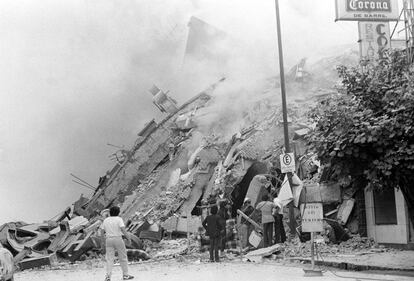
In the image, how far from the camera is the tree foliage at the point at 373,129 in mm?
10227

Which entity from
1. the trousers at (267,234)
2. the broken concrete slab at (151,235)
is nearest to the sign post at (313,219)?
the trousers at (267,234)

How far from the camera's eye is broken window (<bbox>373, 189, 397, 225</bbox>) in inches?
592

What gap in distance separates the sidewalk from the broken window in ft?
4.23

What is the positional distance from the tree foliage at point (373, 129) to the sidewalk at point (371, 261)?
5.93 ft

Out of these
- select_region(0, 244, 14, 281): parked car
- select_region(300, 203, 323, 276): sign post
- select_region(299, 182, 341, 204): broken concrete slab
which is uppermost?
select_region(299, 182, 341, 204): broken concrete slab

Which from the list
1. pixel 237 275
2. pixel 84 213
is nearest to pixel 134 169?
pixel 84 213

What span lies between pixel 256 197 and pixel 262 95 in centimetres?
828

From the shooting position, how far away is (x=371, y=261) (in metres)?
12.6

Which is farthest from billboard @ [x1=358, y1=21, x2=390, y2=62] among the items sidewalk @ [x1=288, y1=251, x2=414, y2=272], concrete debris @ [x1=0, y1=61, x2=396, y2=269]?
sidewalk @ [x1=288, y1=251, x2=414, y2=272]

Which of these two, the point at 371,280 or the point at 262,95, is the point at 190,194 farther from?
the point at 371,280

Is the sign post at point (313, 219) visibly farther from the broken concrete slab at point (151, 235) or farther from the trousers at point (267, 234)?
the broken concrete slab at point (151, 235)

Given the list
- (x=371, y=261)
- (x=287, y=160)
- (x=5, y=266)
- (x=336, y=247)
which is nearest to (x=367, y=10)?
(x=287, y=160)

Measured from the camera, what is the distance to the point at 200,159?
885 inches

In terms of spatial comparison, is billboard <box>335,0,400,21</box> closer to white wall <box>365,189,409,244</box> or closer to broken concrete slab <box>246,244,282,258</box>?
white wall <box>365,189,409,244</box>
